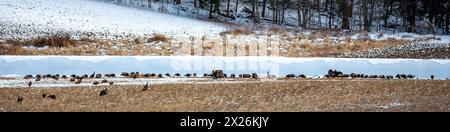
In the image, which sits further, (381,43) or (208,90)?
(381,43)

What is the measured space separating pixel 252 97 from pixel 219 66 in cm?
727

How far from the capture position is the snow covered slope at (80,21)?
3794cm

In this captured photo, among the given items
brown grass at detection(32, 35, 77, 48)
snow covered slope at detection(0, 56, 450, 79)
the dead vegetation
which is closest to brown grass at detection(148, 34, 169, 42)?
the dead vegetation

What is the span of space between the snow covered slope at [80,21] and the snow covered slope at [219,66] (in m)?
15.6

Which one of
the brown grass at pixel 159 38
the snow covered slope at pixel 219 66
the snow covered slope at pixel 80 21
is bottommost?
the snow covered slope at pixel 219 66

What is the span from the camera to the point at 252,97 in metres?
15.0

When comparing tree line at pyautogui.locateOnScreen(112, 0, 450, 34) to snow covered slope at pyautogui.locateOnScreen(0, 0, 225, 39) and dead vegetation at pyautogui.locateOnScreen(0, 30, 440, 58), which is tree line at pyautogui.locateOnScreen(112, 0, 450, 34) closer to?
snow covered slope at pyautogui.locateOnScreen(0, 0, 225, 39)

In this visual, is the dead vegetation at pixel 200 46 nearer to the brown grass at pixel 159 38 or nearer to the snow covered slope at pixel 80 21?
the brown grass at pixel 159 38

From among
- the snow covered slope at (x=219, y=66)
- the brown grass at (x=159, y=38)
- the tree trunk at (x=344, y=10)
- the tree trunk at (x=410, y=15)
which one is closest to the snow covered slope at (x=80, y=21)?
the brown grass at (x=159, y=38)
